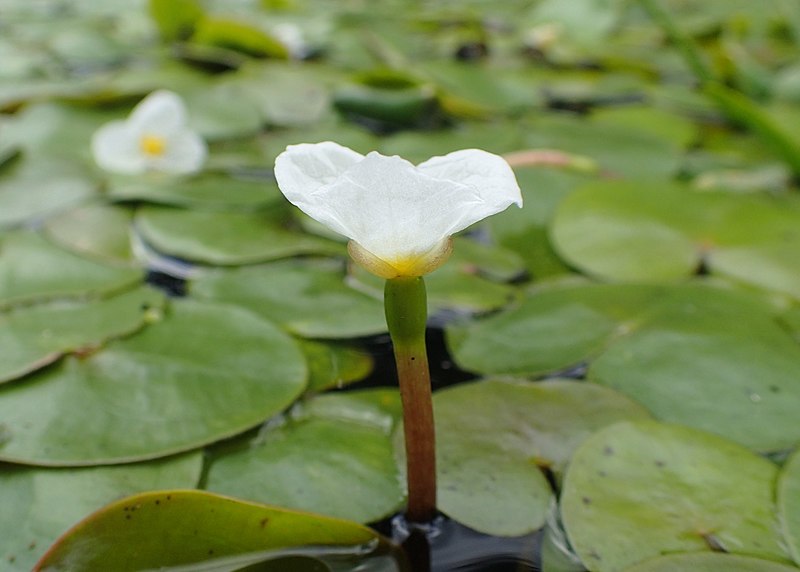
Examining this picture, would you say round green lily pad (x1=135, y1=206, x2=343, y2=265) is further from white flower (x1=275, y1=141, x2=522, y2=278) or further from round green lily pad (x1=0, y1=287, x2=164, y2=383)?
white flower (x1=275, y1=141, x2=522, y2=278)

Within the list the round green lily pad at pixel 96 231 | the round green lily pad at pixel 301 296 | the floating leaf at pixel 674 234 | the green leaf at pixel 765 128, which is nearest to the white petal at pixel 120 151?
the round green lily pad at pixel 96 231

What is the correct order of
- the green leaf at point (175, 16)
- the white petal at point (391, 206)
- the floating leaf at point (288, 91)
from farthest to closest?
1. the green leaf at point (175, 16)
2. the floating leaf at point (288, 91)
3. the white petal at point (391, 206)

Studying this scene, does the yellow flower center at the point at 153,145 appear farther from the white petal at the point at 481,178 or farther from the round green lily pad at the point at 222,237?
the white petal at the point at 481,178

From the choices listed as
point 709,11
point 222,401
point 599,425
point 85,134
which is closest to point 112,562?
point 222,401

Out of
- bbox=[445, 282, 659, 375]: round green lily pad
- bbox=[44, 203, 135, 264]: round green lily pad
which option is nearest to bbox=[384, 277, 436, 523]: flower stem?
bbox=[445, 282, 659, 375]: round green lily pad

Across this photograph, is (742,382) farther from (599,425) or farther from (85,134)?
(85,134)

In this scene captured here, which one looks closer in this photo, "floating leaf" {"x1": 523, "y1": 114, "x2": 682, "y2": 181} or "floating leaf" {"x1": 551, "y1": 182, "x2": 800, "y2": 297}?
"floating leaf" {"x1": 551, "y1": 182, "x2": 800, "y2": 297}

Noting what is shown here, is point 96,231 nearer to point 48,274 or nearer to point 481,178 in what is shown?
point 48,274
